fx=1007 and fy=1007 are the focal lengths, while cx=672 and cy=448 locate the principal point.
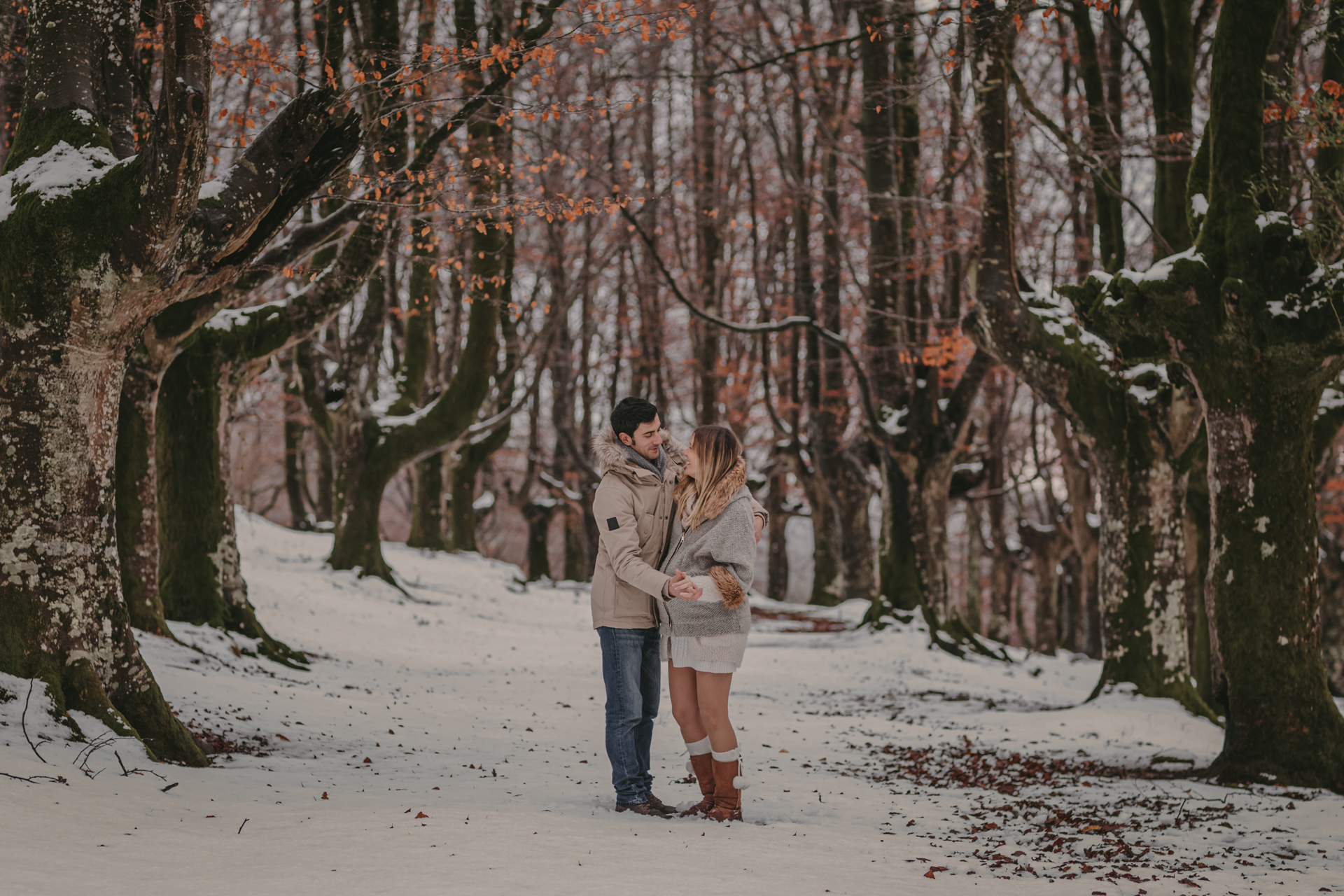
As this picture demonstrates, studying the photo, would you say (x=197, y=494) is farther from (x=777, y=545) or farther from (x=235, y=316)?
(x=777, y=545)

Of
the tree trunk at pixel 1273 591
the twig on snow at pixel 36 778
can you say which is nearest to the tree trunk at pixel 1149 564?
the tree trunk at pixel 1273 591

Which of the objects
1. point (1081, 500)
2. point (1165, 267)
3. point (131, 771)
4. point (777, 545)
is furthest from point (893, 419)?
point (777, 545)

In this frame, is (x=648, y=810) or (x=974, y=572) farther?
(x=974, y=572)

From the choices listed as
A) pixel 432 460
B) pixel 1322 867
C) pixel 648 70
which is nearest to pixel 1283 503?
pixel 1322 867

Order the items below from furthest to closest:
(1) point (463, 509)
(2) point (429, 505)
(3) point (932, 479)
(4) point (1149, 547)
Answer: (1) point (463, 509) → (2) point (429, 505) → (3) point (932, 479) → (4) point (1149, 547)

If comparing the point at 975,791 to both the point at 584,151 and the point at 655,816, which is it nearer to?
the point at 655,816

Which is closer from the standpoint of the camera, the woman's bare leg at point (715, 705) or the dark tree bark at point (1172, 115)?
the woman's bare leg at point (715, 705)

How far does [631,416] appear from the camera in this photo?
15.5ft

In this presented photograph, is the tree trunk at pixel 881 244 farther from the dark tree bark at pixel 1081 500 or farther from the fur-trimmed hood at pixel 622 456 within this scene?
the fur-trimmed hood at pixel 622 456

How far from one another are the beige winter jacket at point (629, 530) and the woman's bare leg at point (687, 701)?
27 cm

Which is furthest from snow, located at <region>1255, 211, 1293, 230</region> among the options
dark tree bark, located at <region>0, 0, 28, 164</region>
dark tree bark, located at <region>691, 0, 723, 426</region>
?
dark tree bark, located at <region>691, 0, 723, 426</region>

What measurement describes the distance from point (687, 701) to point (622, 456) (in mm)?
1162

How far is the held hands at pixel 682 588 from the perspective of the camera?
433 cm

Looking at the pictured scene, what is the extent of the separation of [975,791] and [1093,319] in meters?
3.42
